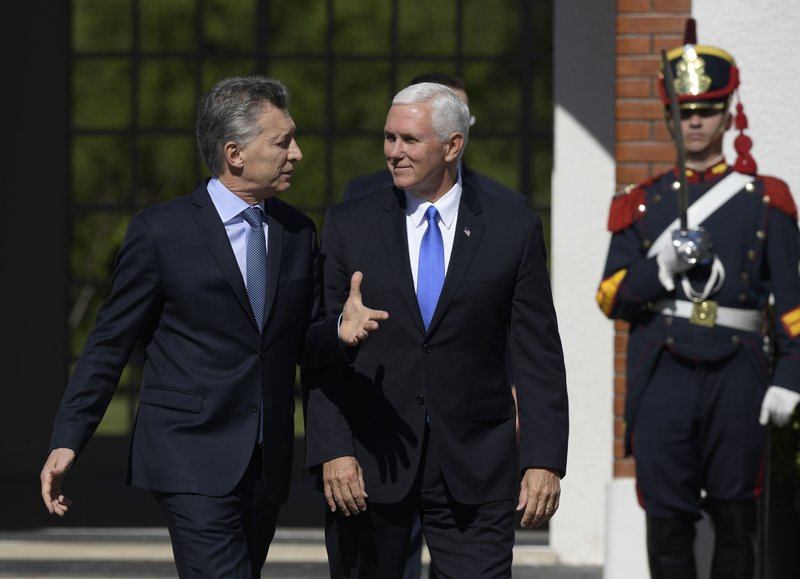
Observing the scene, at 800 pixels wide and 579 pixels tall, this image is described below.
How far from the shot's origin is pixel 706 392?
643 cm

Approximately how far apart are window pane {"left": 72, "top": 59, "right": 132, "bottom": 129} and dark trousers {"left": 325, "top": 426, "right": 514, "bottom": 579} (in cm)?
→ 491

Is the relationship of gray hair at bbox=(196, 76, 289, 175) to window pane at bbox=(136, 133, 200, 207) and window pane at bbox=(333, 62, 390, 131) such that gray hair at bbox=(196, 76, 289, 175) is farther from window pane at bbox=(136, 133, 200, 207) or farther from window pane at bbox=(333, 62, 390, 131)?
window pane at bbox=(136, 133, 200, 207)

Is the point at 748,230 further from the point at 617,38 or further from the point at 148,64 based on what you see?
the point at 148,64

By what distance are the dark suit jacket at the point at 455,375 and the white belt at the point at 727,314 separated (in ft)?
4.46

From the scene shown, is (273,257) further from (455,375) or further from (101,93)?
(101,93)

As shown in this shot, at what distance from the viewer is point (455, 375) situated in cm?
516

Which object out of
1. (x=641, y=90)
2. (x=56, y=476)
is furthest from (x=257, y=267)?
(x=641, y=90)

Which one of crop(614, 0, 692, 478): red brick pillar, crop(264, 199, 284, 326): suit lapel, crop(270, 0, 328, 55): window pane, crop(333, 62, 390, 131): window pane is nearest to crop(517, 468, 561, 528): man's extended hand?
crop(264, 199, 284, 326): suit lapel

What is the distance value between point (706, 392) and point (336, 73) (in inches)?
147

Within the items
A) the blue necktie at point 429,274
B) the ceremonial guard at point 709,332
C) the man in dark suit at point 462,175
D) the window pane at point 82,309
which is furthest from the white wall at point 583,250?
the blue necktie at point 429,274

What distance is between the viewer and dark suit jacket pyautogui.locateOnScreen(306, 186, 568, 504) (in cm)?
512

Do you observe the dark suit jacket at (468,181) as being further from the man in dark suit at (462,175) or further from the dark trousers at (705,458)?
the dark trousers at (705,458)

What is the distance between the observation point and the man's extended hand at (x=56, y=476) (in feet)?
16.2

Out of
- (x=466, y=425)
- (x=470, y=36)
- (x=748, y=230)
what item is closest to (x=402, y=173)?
(x=466, y=425)
